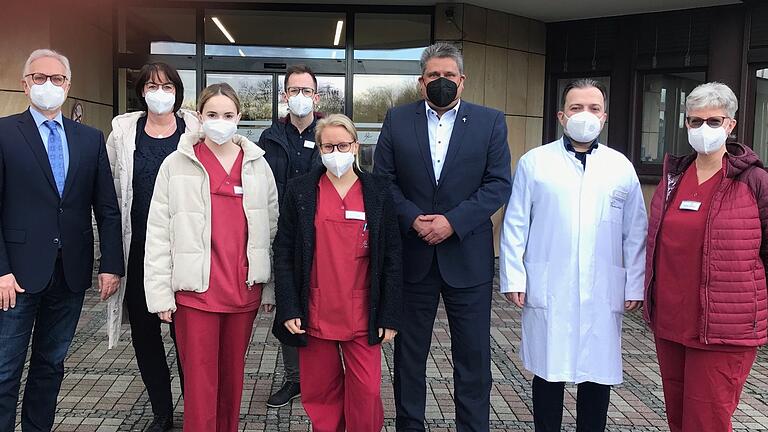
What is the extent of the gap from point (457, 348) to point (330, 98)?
6.66m

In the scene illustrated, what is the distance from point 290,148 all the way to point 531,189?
154cm

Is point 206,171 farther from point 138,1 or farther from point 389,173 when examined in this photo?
point 138,1

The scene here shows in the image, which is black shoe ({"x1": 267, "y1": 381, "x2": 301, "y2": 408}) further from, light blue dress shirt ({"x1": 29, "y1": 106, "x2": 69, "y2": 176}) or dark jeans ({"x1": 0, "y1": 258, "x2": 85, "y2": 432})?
light blue dress shirt ({"x1": 29, "y1": 106, "x2": 69, "y2": 176})

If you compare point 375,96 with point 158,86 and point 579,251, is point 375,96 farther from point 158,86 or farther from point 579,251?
point 579,251

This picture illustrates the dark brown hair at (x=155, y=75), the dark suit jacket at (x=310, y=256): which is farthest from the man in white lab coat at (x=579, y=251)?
the dark brown hair at (x=155, y=75)

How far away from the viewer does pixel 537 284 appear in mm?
3455

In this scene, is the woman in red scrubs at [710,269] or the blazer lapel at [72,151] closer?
the woman in red scrubs at [710,269]

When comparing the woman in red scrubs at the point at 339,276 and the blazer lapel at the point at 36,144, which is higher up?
the blazer lapel at the point at 36,144

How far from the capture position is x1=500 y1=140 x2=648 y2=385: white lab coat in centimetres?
336

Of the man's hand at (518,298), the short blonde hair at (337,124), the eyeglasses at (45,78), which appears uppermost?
the eyeglasses at (45,78)

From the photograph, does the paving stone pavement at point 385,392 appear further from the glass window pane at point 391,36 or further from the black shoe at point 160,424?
the glass window pane at point 391,36

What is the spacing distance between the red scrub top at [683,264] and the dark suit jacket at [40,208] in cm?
289

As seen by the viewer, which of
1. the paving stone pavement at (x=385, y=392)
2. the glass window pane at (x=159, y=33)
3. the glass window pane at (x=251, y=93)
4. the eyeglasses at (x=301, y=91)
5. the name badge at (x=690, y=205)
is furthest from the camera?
the glass window pane at (x=251, y=93)

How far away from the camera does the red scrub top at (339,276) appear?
3197mm
